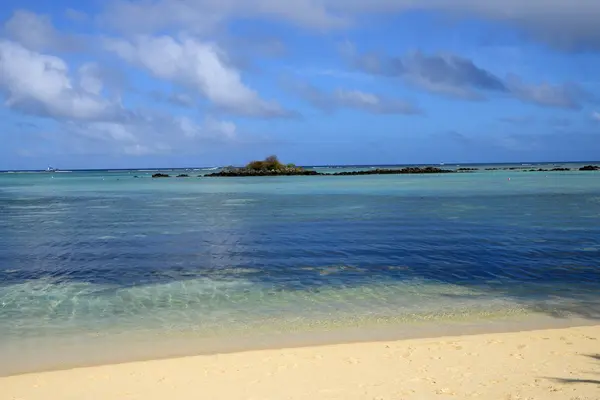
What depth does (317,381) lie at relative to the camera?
336 inches

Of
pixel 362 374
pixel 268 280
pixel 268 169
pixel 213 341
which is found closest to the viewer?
pixel 362 374

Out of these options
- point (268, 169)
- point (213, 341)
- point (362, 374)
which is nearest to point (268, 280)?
point (213, 341)

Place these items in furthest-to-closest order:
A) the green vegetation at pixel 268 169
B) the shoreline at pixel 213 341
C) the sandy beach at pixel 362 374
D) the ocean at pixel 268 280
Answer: the green vegetation at pixel 268 169
the ocean at pixel 268 280
the shoreline at pixel 213 341
the sandy beach at pixel 362 374

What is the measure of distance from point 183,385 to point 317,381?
202cm

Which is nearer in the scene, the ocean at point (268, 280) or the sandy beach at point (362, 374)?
the sandy beach at point (362, 374)

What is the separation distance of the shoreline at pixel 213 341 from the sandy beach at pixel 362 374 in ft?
1.61

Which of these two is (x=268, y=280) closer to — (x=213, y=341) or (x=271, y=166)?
(x=213, y=341)

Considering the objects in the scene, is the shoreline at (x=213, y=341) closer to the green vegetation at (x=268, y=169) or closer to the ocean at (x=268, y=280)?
the ocean at (x=268, y=280)

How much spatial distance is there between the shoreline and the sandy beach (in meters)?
0.49

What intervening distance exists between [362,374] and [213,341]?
340 centimetres

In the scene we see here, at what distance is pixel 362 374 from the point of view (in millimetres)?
8773

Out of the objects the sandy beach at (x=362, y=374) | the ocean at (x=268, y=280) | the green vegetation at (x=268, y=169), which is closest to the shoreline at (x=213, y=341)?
the ocean at (x=268, y=280)

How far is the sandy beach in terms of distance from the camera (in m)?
8.03

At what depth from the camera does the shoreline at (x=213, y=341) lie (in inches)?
389
